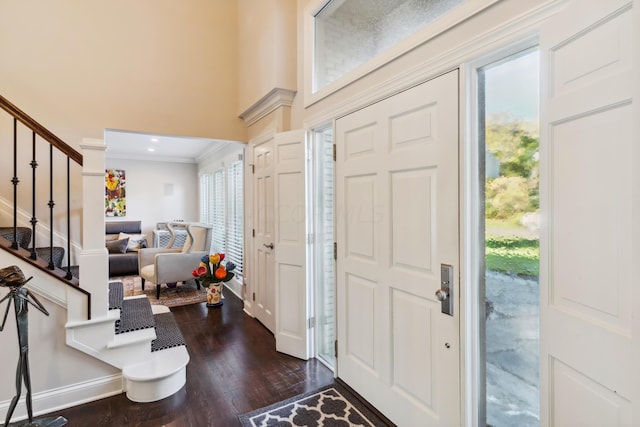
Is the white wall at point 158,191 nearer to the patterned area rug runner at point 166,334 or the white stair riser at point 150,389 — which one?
the patterned area rug runner at point 166,334

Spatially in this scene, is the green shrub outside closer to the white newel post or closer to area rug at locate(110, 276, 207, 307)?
the white newel post

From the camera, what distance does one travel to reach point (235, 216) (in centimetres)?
516

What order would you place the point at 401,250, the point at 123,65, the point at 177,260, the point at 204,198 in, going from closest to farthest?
the point at 401,250
the point at 123,65
the point at 177,260
the point at 204,198

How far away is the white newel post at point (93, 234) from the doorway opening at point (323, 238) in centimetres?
153

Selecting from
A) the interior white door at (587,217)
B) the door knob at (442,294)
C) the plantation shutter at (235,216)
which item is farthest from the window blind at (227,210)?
the interior white door at (587,217)

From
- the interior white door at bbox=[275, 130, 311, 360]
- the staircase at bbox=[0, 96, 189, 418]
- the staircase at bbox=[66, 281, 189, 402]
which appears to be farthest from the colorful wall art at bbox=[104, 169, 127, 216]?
the interior white door at bbox=[275, 130, 311, 360]

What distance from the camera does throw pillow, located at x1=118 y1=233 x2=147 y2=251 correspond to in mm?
6422

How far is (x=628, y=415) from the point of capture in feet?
2.68

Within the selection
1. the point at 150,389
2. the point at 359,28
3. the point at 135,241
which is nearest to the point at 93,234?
the point at 150,389

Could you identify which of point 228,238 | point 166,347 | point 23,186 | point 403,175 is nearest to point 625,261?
point 403,175

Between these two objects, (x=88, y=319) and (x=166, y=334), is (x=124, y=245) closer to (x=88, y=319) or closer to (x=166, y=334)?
(x=166, y=334)

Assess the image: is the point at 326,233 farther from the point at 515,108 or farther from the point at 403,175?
the point at 515,108

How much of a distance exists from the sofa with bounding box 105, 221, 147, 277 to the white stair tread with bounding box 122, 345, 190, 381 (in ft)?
14.2

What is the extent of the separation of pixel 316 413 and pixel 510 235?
5.24 feet
